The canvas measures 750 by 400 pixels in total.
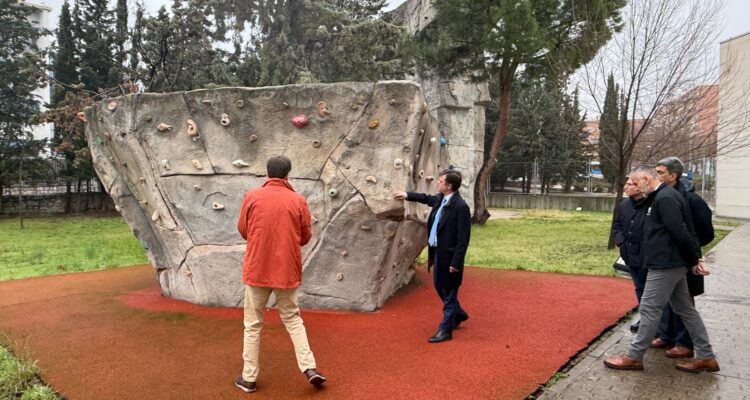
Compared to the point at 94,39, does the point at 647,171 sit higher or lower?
lower

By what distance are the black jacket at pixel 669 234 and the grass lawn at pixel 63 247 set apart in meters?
9.15

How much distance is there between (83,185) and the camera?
24516 millimetres

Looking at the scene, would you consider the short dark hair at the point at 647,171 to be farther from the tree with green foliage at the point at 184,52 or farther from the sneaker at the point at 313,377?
the tree with green foliage at the point at 184,52

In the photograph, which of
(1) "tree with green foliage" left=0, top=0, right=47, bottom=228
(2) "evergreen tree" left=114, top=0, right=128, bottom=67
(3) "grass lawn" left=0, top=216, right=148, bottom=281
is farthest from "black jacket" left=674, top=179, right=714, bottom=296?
(2) "evergreen tree" left=114, top=0, right=128, bottom=67

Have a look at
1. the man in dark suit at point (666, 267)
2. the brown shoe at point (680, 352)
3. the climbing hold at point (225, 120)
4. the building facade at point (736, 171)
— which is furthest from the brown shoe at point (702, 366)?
the building facade at point (736, 171)

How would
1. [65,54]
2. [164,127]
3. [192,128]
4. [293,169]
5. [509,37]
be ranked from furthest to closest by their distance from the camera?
[65,54] < [509,37] < [164,127] < [192,128] < [293,169]

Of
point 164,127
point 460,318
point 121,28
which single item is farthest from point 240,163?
point 121,28

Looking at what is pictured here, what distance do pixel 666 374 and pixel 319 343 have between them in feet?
9.73

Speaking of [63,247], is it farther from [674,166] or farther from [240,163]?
[674,166]

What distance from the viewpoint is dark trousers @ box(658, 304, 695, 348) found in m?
4.73

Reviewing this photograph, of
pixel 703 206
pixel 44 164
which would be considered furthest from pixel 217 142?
pixel 44 164

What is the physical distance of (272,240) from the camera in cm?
381

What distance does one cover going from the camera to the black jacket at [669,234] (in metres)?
3.97

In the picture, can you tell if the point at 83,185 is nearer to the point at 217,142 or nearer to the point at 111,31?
the point at 111,31
